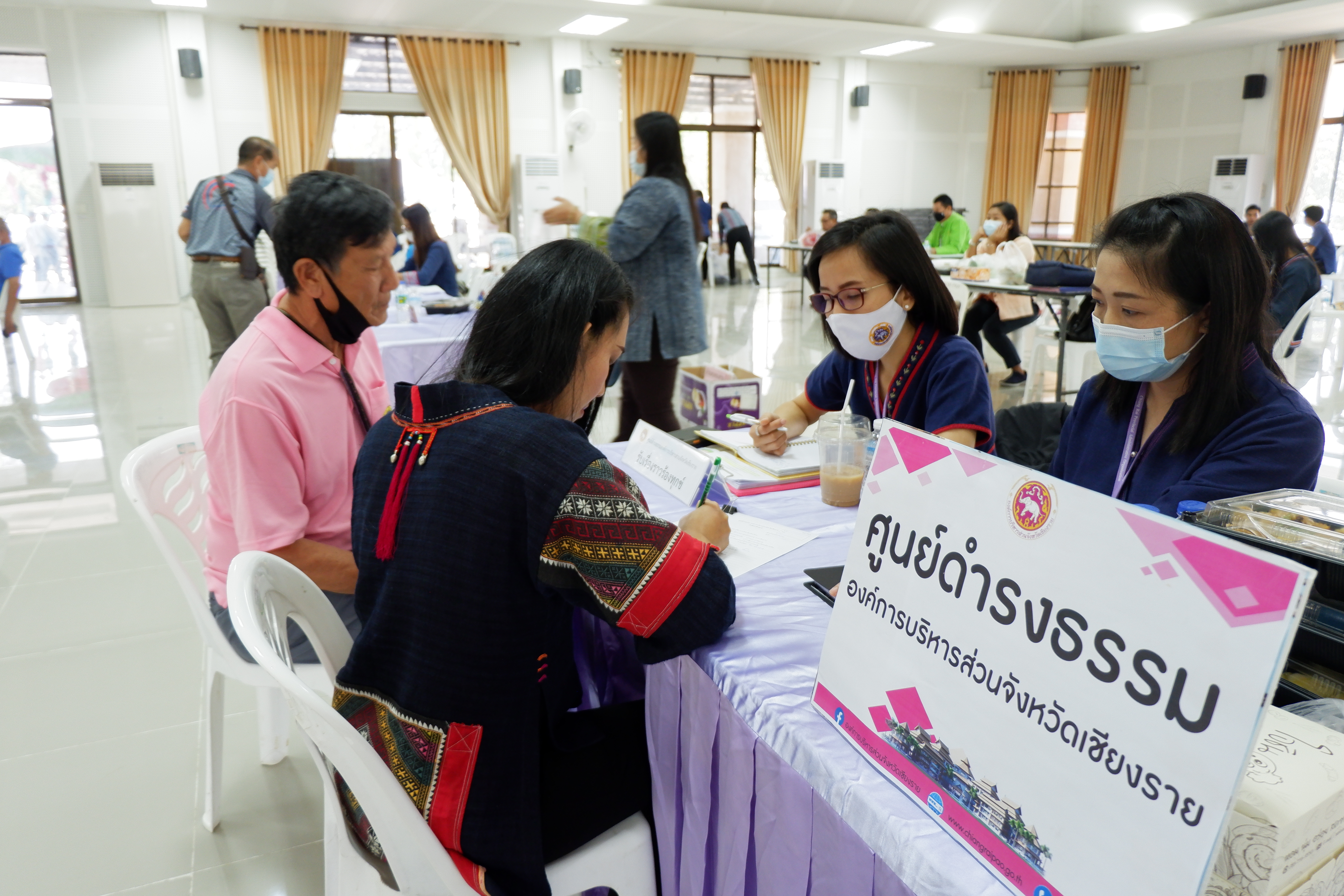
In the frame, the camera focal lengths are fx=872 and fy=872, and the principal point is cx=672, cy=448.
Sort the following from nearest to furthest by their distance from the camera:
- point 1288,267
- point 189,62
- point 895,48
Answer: point 1288,267 → point 189,62 → point 895,48

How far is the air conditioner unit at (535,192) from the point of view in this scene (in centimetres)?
1032

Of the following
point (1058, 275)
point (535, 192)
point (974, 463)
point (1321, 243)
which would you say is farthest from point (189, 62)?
point (1321, 243)

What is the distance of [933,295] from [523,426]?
109 cm

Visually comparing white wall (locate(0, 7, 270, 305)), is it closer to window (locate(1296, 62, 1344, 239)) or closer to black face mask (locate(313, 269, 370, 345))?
black face mask (locate(313, 269, 370, 345))

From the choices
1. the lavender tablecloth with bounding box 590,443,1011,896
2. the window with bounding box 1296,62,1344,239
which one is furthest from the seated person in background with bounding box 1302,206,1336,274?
the lavender tablecloth with bounding box 590,443,1011,896

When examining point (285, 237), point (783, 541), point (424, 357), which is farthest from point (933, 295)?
point (424, 357)

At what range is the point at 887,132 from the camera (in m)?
12.7

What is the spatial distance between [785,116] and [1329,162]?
6.67 metres

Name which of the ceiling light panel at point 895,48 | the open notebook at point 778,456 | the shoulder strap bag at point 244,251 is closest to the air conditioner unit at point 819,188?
the ceiling light panel at point 895,48

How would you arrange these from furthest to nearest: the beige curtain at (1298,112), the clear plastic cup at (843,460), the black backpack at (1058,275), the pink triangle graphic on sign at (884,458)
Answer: the beige curtain at (1298,112)
the black backpack at (1058,275)
the clear plastic cup at (843,460)
the pink triangle graphic on sign at (884,458)

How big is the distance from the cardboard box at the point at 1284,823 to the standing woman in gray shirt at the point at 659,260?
2.54 metres

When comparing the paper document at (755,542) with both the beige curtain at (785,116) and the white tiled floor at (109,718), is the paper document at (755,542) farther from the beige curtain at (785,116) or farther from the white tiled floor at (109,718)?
the beige curtain at (785,116)

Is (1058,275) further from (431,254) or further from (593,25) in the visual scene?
(593,25)

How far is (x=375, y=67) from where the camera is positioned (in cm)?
1011
